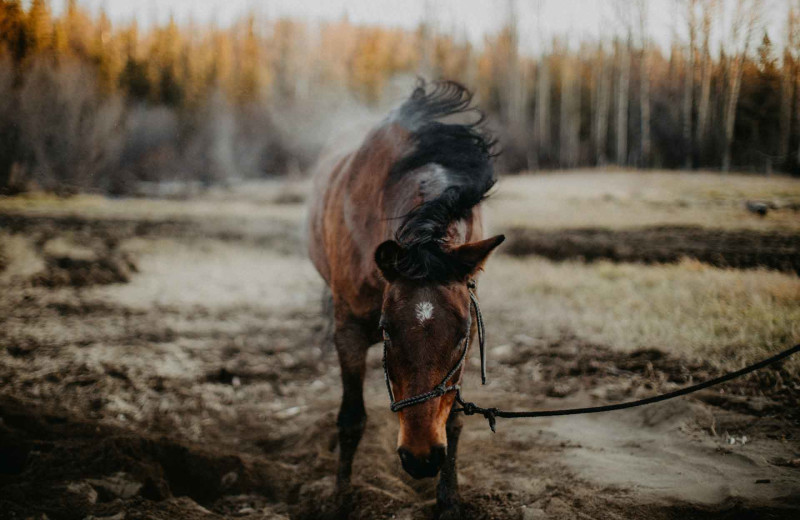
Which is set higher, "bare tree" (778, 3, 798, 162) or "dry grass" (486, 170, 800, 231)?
"bare tree" (778, 3, 798, 162)

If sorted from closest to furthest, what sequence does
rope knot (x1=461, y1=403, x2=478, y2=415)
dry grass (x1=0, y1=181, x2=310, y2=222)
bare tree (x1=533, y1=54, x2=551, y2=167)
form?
rope knot (x1=461, y1=403, x2=478, y2=415)
dry grass (x1=0, y1=181, x2=310, y2=222)
bare tree (x1=533, y1=54, x2=551, y2=167)

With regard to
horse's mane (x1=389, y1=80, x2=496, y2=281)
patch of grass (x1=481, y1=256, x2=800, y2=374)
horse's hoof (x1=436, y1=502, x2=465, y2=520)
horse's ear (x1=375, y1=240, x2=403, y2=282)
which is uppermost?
horse's mane (x1=389, y1=80, x2=496, y2=281)

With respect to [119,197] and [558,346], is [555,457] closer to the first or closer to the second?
[558,346]

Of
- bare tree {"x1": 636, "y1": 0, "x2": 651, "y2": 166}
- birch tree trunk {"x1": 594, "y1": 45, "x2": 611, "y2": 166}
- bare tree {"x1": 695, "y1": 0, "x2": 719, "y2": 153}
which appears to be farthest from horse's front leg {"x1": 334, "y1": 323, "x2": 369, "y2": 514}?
birch tree trunk {"x1": 594, "y1": 45, "x2": 611, "y2": 166}

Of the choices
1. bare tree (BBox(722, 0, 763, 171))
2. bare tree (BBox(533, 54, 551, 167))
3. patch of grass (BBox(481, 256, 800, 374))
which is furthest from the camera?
bare tree (BBox(533, 54, 551, 167))

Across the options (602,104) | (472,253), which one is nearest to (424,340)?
(472,253)

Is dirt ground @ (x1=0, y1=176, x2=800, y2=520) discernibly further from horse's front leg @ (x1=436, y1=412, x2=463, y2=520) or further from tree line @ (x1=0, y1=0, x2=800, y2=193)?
tree line @ (x1=0, y1=0, x2=800, y2=193)

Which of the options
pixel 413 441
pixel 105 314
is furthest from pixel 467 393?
pixel 105 314

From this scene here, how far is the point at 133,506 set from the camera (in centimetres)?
245

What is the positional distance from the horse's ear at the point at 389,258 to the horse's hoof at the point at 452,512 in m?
1.50

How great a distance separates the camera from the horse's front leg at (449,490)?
2.61m

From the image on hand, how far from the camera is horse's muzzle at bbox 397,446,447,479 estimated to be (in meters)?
1.79

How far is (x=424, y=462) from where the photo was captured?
179 centimetres

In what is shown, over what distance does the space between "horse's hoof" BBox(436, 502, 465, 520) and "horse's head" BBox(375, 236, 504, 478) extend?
99 centimetres
